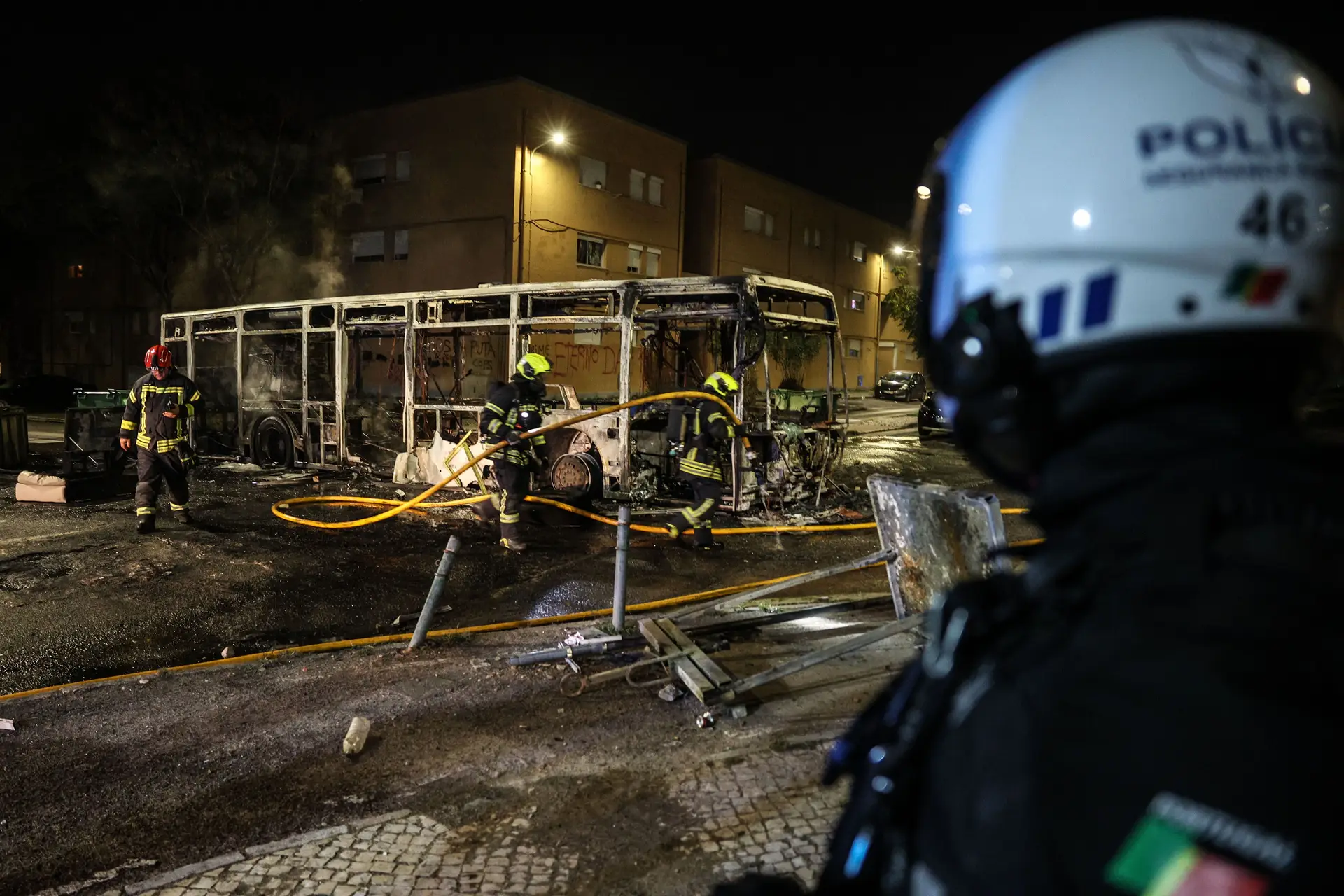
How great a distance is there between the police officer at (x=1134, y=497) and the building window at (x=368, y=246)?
3019 centimetres

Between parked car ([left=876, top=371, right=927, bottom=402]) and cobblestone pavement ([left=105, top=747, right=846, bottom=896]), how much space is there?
3244 centimetres

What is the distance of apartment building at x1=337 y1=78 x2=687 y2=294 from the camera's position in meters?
25.9

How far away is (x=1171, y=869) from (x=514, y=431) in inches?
322

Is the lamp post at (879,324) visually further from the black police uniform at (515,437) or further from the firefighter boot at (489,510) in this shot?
the black police uniform at (515,437)

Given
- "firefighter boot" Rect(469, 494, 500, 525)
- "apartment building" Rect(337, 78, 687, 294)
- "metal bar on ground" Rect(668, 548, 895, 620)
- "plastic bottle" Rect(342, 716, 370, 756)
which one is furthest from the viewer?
"apartment building" Rect(337, 78, 687, 294)

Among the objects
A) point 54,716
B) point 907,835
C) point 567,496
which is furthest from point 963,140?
point 567,496

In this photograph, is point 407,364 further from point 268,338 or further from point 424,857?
point 424,857

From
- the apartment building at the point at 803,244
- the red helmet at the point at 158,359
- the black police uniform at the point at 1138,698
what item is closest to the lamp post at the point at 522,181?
the apartment building at the point at 803,244

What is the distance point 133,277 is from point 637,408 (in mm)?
32281

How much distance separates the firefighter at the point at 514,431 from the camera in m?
8.49

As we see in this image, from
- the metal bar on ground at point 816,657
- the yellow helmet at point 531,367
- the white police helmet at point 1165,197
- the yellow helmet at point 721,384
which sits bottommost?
the metal bar on ground at point 816,657

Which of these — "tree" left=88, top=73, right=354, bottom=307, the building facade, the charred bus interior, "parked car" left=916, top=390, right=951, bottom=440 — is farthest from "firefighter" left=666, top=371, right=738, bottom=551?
the building facade

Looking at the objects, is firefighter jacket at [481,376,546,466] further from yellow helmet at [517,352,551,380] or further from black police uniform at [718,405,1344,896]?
black police uniform at [718,405,1344,896]

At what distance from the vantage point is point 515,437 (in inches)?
336
